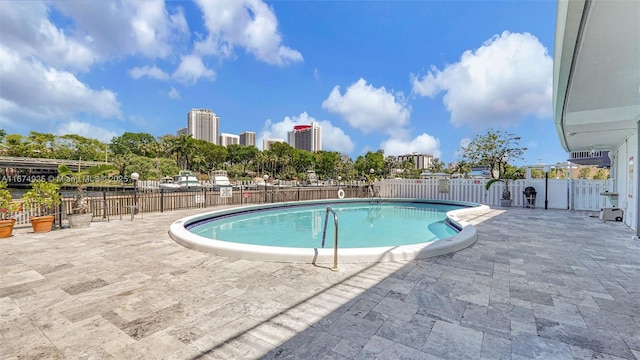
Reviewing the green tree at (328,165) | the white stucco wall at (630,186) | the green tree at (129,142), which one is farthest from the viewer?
the green tree at (328,165)

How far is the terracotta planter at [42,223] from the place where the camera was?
6.29m

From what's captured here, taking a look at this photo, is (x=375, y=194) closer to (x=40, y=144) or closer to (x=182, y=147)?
(x=182, y=147)

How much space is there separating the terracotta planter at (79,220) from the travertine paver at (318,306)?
258 cm

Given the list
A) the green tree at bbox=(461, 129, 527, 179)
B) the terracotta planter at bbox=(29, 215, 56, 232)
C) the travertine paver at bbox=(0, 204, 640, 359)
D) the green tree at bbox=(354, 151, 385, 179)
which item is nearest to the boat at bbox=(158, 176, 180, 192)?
the terracotta planter at bbox=(29, 215, 56, 232)

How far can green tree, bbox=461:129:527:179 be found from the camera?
19531mm

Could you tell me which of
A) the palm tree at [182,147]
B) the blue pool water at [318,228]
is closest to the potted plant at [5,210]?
the blue pool water at [318,228]

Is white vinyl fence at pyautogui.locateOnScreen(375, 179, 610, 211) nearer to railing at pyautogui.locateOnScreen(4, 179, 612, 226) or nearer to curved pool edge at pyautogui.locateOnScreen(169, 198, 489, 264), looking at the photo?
railing at pyautogui.locateOnScreen(4, 179, 612, 226)

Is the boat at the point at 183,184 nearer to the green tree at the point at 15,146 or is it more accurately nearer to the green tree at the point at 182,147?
the green tree at the point at 182,147

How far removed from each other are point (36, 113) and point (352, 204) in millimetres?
69980

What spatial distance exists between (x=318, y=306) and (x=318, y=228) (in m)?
6.83

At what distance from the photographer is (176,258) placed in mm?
4367

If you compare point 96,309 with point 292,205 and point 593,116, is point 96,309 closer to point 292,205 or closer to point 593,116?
point 593,116

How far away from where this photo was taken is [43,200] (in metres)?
6.43

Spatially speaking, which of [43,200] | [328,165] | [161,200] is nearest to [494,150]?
[161,200]
